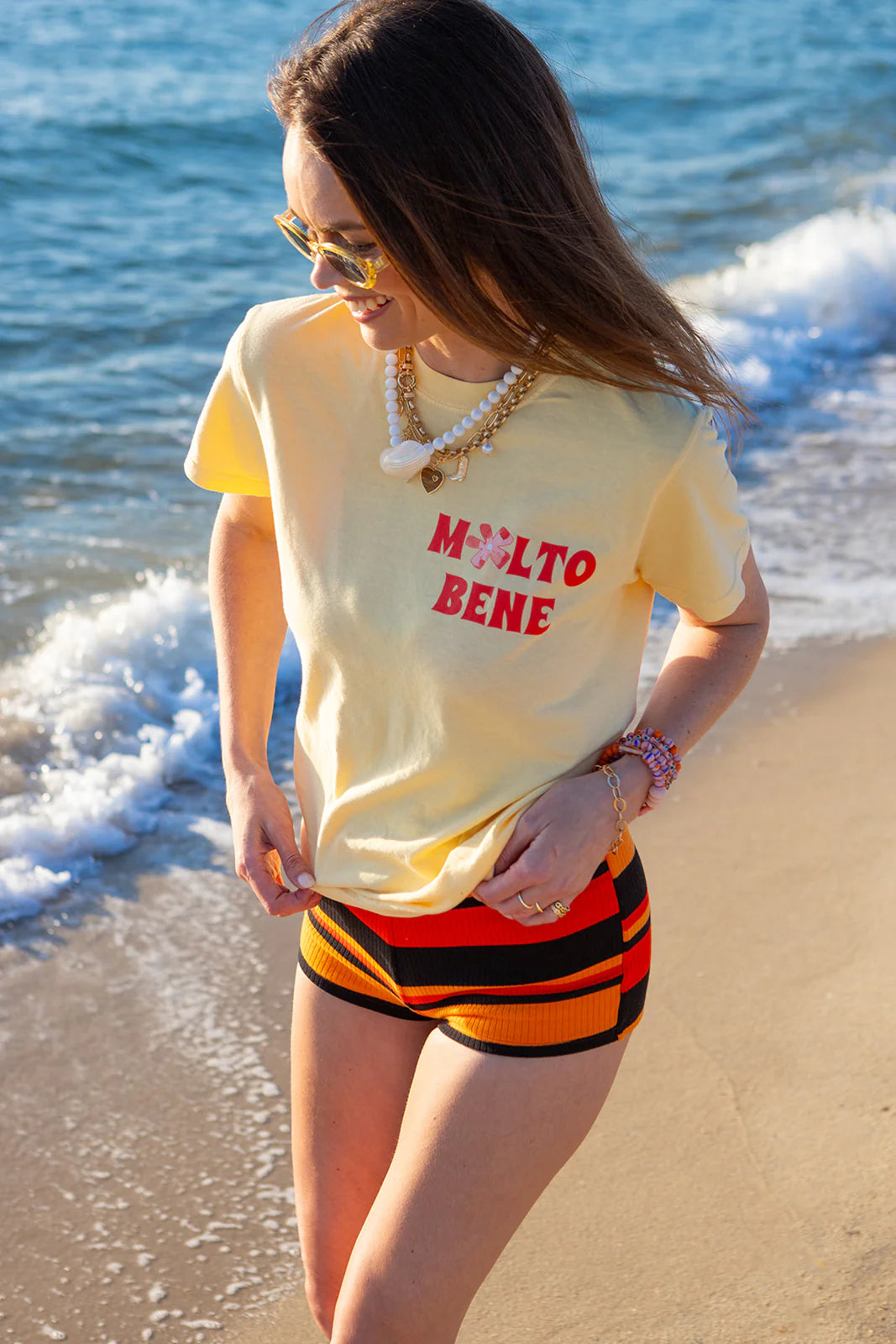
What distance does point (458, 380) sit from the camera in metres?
1.74

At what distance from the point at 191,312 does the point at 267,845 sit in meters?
8.01

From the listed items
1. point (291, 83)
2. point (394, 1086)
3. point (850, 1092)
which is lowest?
point (850, 1092)

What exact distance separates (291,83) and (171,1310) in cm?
217

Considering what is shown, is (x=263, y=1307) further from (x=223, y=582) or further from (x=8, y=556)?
(x=8, y=556)

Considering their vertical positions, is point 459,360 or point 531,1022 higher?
point 459,360

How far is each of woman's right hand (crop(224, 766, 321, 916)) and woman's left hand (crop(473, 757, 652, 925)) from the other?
0.31 meters

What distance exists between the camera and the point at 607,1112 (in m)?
3.04

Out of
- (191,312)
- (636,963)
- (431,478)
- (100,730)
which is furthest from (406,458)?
(191,312)

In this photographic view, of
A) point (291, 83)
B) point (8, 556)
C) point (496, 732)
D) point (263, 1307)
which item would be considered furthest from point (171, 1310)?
point (8, 556)

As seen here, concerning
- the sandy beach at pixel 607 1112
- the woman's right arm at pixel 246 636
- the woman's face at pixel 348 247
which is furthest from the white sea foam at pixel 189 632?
the woman's right arm at pixel 246 636

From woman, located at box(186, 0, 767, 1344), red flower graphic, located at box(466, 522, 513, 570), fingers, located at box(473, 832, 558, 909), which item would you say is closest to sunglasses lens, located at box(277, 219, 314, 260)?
woman, located at box(186, 0, 767, 1344)

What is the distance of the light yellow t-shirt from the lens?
1.66 metres

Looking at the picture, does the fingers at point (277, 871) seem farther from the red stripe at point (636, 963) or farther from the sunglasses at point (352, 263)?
the sunglasses at point (352, 263)

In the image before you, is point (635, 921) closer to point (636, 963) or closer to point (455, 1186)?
point (636, 963)
